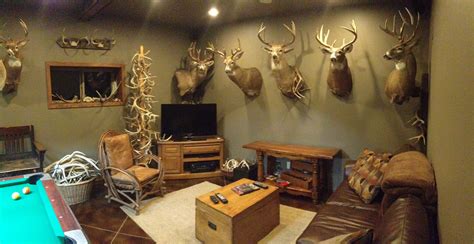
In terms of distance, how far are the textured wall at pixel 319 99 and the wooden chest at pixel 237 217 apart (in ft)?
5.31

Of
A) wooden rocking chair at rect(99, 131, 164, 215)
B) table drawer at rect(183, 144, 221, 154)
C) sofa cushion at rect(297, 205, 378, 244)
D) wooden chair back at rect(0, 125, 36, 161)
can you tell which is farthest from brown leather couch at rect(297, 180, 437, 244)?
wooden chair back at rect(0, 125, 36, 161)

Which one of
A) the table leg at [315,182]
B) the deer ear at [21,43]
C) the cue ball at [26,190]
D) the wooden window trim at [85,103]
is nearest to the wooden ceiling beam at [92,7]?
the wooden window trim at [85,103]

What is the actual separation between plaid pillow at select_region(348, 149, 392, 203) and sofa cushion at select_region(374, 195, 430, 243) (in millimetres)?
875

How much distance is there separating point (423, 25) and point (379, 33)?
47 cm

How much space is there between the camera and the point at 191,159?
5.06 metres

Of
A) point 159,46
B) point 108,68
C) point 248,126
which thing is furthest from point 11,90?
point 248,126

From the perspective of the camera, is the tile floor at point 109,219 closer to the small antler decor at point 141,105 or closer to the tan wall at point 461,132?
the small antler decor at point 141,105

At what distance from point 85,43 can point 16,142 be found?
1733 millimetres

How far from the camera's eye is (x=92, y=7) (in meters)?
3.75

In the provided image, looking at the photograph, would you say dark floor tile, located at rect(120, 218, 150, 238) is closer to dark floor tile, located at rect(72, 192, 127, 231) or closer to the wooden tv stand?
dark floor tile, located at rect(72, 192, 127, 231)

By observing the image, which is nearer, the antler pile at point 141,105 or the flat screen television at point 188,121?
the antler pile at point 141,105

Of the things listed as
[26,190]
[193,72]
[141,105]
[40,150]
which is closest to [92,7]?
[141,105]

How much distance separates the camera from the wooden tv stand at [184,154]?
497 cm

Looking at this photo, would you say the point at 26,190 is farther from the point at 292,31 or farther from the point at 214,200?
the point at 292,31
